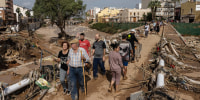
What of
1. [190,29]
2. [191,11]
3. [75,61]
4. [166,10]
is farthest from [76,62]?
[166,10]

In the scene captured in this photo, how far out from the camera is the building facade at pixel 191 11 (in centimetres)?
4362

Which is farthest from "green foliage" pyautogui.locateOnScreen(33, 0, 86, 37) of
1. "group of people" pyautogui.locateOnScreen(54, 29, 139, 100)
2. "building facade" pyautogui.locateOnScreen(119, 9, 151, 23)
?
"building facade" pyautogui.locateOnScreen(119, 9, 151, 23)

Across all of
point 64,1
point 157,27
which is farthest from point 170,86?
point 64,1

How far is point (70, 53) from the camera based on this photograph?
4395 millimetres

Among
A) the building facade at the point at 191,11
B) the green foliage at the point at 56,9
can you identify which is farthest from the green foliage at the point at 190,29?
the building facade at the point at 191,11

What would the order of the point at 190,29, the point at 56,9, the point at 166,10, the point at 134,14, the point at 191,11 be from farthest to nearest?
1. the point at 166,10
2. the point at 134,14
3. the point at 191,11
4. the point at 190,29
5. the point at 56,9

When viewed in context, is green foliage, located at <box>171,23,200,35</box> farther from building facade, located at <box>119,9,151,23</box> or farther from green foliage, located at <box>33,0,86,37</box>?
building facade, located at <box>119,9,151,23</box>

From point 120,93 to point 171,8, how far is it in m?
77.6

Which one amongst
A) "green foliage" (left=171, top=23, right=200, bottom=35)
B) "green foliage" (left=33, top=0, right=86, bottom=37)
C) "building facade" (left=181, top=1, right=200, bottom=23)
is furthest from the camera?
"building facade" (left=181, top=1, right=200, bottom=23)

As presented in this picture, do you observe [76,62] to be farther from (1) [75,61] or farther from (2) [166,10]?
(2) [166,10]

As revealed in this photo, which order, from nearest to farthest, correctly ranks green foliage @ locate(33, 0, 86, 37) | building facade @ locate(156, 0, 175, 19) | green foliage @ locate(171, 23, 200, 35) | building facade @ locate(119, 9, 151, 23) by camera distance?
green foliage @ locate(33, 0, 86, 37) → green foliage @ locate(171, 23, 200, 35) → building facade @ locate(119, 9, 151, 23) → building facade @ locate(156, 0, 175, 19)

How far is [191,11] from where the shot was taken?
45.6 meters

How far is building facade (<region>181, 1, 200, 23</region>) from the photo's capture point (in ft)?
143

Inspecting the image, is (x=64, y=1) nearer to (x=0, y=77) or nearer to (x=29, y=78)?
(x=0, y=77)
